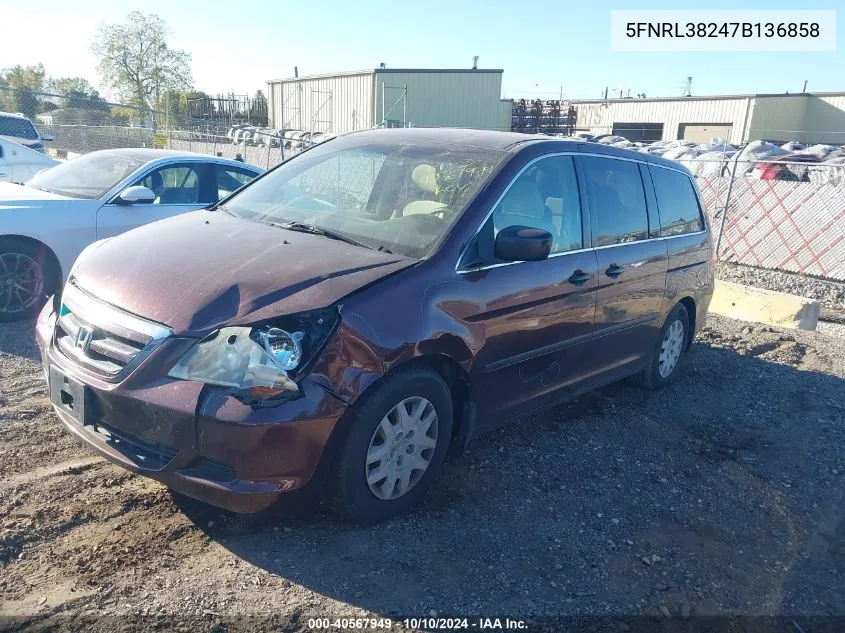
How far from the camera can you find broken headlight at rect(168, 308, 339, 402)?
2.79 meters

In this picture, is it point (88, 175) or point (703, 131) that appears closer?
point (88, 175)

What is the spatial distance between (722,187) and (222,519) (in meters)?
13.2

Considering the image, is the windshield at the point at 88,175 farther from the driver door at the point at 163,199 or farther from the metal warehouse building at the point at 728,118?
the metal warehouse building at the point at 728,118

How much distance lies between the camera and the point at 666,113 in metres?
40.7

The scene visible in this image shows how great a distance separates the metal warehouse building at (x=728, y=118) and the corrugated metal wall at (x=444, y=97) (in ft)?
32.1

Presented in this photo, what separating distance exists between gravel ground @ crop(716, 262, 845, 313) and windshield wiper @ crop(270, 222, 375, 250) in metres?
9.81

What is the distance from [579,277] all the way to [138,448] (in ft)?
8.76

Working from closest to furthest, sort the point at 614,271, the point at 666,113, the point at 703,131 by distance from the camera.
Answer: the point at 614,271 → the point at 703,131 → the point at 666,113

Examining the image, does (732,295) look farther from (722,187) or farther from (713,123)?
(713,123)

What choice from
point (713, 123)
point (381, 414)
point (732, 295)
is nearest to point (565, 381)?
point (381, 414)

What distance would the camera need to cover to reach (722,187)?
13820mm

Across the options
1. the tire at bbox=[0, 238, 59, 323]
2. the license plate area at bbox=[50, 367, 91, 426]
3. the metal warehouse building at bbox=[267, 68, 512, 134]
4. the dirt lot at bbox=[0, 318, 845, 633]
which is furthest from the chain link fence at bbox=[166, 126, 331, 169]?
the license plate area at bbox=[50, 367, 91, 426]

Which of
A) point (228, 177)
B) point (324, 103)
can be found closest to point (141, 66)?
point (324, 103)

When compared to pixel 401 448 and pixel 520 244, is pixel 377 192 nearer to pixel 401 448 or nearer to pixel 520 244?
pixel 520 244
